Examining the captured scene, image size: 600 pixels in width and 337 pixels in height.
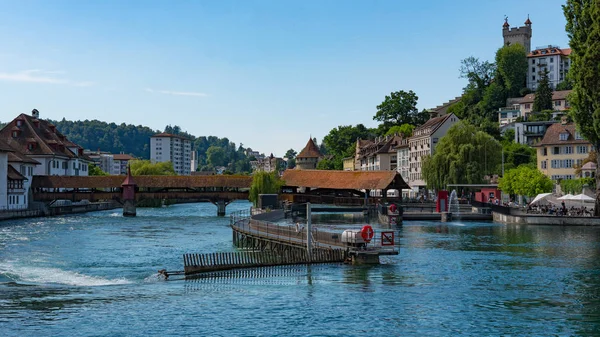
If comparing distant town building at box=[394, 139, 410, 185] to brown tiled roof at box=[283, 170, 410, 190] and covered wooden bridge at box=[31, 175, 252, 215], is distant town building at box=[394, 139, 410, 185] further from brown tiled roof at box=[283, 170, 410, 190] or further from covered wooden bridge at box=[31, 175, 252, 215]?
covered wooden bridge at box=[31, 175, 252, 215]

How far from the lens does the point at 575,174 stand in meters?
81.7

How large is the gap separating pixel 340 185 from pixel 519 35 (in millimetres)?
89023

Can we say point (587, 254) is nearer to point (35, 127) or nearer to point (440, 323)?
point (440, 323)

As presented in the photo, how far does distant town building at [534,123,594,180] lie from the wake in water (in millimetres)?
62470

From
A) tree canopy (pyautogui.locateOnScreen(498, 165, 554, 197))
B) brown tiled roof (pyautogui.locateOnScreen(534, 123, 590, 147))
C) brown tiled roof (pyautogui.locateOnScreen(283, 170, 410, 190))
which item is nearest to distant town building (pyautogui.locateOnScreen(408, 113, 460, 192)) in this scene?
brown tiled roof (pyautogui.locateOnScreen(283, 170, 410, 190))

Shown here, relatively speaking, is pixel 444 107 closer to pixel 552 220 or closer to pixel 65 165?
pixel 65 165

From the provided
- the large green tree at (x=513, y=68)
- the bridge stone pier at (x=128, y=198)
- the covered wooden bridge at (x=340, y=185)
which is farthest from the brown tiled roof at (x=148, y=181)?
the large green tree at (x=513, y=68)

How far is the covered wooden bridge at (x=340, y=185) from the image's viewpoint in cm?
8350

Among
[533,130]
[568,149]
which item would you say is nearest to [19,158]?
[568,149]

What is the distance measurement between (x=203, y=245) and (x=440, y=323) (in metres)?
26.7

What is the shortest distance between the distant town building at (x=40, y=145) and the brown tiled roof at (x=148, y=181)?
6419 mm

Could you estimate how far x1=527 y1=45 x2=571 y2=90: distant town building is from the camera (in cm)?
14700

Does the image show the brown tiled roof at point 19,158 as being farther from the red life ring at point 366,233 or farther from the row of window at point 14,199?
the red life ring at point 366,233

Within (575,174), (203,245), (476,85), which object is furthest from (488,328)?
(476,85)
